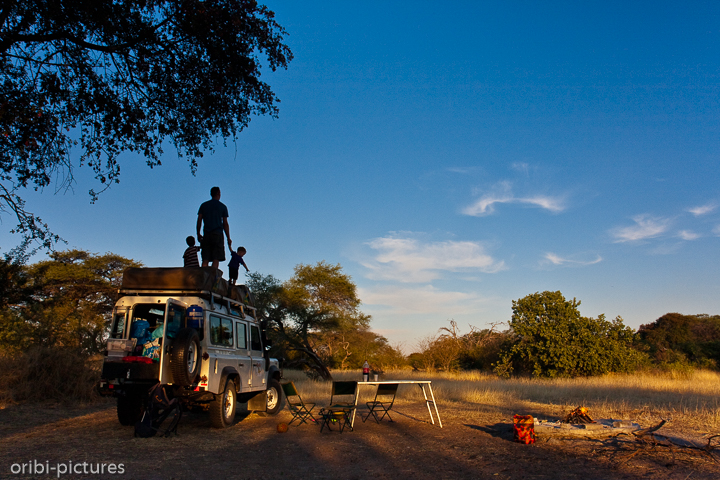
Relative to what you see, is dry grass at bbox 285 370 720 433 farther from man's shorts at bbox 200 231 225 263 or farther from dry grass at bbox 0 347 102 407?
dry grass at bbox 0 347 102 407

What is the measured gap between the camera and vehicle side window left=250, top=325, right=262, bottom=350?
10.6m

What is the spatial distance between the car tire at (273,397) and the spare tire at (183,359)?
3.91m

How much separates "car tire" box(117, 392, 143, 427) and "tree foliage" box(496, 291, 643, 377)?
67.6 feet

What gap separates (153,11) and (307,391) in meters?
13.1

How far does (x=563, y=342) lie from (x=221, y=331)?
2021 centimetres

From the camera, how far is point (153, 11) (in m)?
7.12

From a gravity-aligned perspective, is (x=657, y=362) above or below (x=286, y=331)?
below

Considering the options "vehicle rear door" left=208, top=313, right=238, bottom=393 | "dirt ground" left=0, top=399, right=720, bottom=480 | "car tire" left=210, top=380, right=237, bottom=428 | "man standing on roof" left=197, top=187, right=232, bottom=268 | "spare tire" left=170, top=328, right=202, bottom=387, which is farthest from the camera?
"man standing on roof" left=197, top=187, right=232, bottom=268

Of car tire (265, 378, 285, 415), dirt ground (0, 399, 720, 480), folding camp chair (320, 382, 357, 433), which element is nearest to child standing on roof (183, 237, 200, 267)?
dirt ground (0, 399, 720, 480)

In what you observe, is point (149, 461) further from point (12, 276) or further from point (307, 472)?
point (12, 276)

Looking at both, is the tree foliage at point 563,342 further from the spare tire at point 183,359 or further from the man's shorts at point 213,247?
the spare tire at point 183,359

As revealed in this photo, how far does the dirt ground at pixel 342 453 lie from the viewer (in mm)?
5582

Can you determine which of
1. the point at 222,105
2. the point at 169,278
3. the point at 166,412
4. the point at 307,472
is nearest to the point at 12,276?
the point at 169,278

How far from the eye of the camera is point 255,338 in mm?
10797
